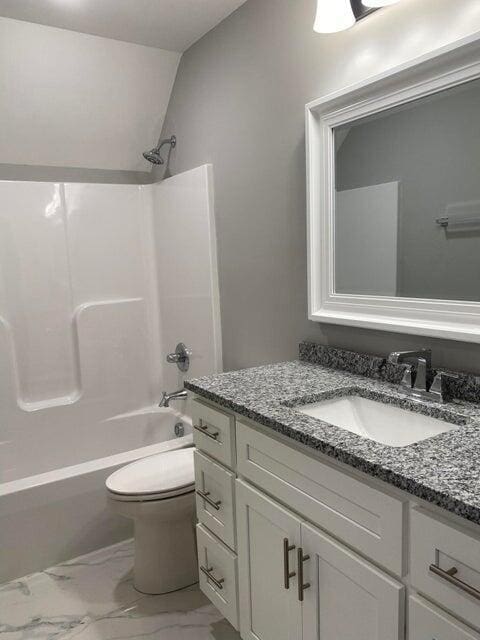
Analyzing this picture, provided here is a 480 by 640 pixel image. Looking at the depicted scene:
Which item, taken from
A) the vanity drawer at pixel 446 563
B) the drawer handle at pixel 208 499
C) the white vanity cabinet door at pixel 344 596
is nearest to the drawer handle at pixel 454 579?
the vanity drawer at pixel 446 563

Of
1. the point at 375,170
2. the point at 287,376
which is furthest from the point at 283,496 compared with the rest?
the point at 375,170

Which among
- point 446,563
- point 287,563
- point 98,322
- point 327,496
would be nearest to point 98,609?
point 287,563

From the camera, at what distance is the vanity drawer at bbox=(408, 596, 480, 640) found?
2.86 ft

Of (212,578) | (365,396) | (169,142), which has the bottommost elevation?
(212,578)

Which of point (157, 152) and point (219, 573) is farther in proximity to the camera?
point (157, 152)

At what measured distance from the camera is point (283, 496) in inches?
50.6

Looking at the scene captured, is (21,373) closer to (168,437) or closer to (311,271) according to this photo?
(168,437)

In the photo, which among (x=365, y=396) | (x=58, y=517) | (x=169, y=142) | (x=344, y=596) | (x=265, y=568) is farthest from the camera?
(x=169, y=142)

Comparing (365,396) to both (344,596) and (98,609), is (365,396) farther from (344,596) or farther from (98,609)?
(98,609)

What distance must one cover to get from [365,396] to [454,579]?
0.68m

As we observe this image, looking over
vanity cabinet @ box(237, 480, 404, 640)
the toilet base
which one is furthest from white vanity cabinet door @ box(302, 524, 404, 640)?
the toilet base

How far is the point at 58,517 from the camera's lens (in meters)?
2.20

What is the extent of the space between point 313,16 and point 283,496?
1.56m

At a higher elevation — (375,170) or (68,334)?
Result: (375,170)
